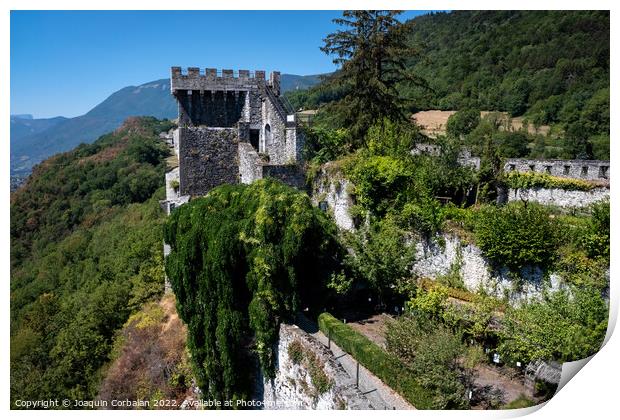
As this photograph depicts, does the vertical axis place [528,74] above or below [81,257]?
above

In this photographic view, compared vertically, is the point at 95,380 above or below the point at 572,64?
below

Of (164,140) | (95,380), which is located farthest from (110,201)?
(95,380)

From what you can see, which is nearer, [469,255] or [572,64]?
[469,255]

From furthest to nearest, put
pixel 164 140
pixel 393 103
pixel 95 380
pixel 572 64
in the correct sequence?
pixel 164 140 → pixel 572 64 → pixel 393 103 → pixel 95 380

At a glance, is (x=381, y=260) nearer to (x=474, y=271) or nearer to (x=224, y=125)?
(x=474, y=271)

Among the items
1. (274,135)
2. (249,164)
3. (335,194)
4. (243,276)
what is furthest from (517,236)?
(274,135)

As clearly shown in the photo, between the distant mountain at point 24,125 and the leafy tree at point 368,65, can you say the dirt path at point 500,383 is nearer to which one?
the leafy tree at point 368,65

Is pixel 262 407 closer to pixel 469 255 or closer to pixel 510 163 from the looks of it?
pixel 469 255
